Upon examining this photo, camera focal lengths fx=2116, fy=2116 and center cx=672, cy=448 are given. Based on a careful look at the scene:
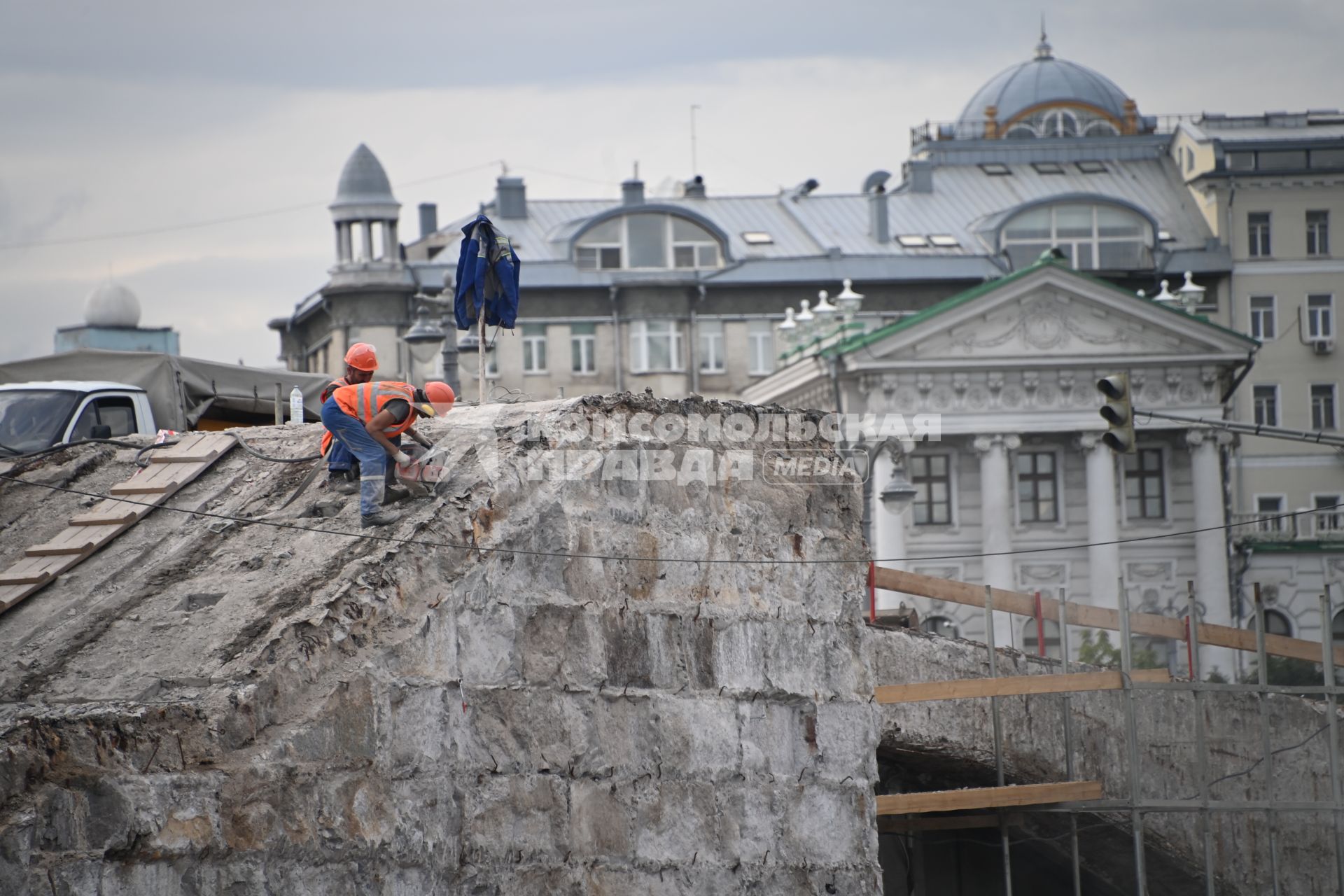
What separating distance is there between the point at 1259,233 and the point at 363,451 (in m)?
52.2

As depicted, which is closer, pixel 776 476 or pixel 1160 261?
pixel 776 476

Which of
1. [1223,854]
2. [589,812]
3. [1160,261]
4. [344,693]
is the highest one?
[1160,261]

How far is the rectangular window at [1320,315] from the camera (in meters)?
64.4

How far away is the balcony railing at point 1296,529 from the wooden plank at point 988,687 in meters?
34.3

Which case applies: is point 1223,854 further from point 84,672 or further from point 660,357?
point 660,357

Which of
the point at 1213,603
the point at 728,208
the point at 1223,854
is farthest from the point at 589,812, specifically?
the point at 728,208

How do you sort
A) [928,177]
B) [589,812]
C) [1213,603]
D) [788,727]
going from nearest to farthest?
[589,812], [788,727], [1213,603], [928,177]

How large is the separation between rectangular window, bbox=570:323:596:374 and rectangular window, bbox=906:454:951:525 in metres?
12.1

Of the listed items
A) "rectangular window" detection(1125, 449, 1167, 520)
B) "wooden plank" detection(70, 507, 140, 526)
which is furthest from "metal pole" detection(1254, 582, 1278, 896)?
"rectangular window" detection(1125, 449, 1167, 520)

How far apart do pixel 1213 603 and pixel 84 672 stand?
135ft

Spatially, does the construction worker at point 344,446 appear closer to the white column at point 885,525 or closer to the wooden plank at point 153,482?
the wooden plank at point 153,482

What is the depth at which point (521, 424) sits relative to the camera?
1698 cm

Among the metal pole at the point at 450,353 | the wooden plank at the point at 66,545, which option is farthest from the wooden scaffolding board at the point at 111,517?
the metal pole at the point at 450,353

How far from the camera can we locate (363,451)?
53.4 ft
